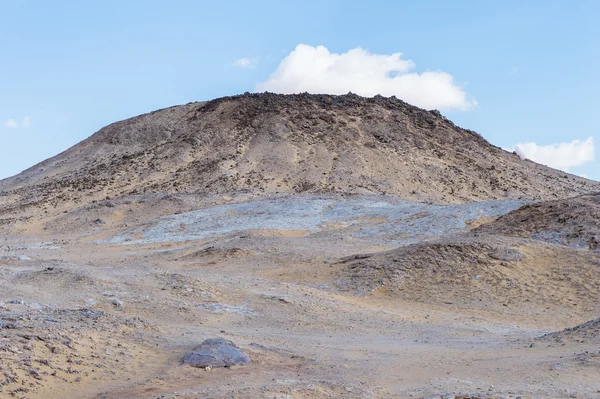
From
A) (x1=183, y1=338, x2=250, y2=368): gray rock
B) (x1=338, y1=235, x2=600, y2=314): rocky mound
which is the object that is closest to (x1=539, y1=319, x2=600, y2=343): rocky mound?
Result: (x1=338, y1=235, x2=600, y2=314): rocky mound

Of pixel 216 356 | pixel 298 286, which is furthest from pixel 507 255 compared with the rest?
pixel 216 356

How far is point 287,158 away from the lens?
155 ft

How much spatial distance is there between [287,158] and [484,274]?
3069 cm

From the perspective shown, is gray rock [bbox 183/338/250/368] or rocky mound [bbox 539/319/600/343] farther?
rocky mound [bbox 539/319/600/343]

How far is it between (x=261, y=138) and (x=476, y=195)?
17.0 metres

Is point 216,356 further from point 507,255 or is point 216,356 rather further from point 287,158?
point 287,158

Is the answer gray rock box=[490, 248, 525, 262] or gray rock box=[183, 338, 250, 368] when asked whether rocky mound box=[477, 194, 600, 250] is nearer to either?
gray rock box=[490, 248, 525, 262]

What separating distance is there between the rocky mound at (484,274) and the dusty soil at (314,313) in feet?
0.17

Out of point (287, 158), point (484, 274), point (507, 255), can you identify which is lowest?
point (484, 274)

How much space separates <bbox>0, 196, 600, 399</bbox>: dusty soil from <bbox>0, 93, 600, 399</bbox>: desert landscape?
5cm

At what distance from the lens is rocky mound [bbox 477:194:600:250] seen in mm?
19891

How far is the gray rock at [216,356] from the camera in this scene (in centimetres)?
875

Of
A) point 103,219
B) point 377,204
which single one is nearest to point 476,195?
point 377,204

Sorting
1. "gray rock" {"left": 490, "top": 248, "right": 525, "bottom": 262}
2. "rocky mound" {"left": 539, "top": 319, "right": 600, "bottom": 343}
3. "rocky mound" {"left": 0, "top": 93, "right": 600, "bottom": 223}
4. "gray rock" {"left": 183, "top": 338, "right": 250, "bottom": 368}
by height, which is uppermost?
"rocky mound" {"left": 0, "top": 93, "right": 600, "bottom": 223}
